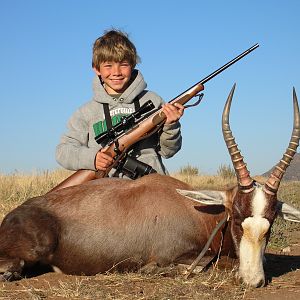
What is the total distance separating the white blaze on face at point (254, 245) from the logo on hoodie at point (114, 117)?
2924 millimetres

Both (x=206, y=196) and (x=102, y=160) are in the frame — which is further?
(x=102, y=160)

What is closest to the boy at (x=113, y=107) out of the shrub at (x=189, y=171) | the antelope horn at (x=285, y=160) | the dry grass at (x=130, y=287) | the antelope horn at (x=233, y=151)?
the antelope horn at (x=233, y=151)

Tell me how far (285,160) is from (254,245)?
0.88 metres

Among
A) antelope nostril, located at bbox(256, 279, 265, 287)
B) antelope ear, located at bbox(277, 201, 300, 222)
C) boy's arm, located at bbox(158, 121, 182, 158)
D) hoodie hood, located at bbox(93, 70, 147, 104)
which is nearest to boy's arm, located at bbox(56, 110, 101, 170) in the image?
hoodie hood, located at bbox(93, 70, 147, 104)

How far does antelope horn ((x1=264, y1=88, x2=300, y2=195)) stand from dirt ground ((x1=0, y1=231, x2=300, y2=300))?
897 millimetres

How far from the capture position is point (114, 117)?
789 centimetres

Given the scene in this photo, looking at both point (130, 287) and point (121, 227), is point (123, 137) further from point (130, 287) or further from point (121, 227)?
point (130, 287)

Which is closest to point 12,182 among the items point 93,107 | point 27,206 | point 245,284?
point 93,107

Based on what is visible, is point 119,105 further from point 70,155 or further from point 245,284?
point 245,284

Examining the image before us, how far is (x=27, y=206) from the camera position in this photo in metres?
6.34

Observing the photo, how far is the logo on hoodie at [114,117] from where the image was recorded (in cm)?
784

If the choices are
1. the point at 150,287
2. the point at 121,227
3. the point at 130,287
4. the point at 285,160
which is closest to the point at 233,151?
the point at 285,160

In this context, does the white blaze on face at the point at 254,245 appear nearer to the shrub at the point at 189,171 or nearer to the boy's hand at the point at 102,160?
the boy's hand at the point at 102,160

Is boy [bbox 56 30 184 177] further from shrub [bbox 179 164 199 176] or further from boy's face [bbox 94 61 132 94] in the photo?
shrub [bbox 179 164 199 176]
